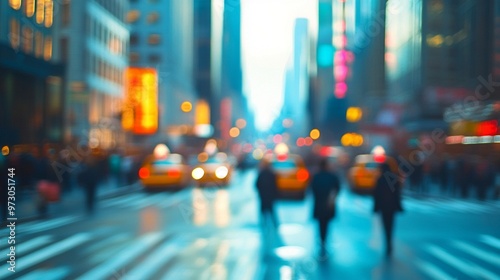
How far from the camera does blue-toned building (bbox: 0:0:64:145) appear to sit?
102 feet

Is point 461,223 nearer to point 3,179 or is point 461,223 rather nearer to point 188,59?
point 3,179

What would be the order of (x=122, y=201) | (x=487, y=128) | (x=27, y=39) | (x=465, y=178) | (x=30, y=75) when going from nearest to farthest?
(x=122, y=201), (x=465, y=178), (x=27, y=39), (x=30, y=75), (x=487, y=128)

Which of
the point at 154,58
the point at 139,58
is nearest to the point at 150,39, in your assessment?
the point at 154,58

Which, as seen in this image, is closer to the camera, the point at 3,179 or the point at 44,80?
the point at 3,179

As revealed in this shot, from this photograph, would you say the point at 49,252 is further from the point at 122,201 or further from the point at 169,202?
the point at 122,201

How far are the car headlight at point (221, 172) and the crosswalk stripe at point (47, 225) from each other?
15.8 metres

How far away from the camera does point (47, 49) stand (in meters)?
38.3

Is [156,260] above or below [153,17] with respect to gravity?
below

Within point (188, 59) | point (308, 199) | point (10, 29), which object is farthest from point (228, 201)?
point (188, 59)

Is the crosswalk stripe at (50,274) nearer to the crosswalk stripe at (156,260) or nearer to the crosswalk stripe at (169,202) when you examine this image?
the crosswalk stripe at (156,260)

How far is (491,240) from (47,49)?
98.3 ft

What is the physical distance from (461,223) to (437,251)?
614cm

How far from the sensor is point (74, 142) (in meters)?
41.6

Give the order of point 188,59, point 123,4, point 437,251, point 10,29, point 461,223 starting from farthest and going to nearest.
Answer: point 188,59 → point 123,4 → point 10,29 → point 461,223 → point 437,251
